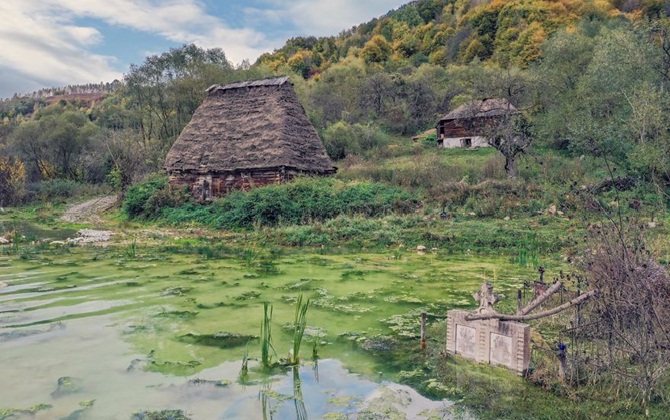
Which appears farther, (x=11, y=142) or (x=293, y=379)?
(x=11, y=142)

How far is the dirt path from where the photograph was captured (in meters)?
25.1

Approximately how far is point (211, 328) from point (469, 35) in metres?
84.4

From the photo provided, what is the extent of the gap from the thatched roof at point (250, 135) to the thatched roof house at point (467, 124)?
53.0 feet

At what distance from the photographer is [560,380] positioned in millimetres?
5156

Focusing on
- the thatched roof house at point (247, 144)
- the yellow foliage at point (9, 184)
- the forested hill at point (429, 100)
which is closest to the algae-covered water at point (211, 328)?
the forested hill at point (429, 100)

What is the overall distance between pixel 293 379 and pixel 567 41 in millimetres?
A: 39599

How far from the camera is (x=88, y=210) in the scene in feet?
95.7

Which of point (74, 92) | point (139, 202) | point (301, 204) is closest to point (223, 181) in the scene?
point (139, 202)

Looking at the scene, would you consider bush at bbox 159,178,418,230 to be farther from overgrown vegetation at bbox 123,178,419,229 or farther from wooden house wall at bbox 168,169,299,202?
wooden house wall at bbox 168,169,299,202

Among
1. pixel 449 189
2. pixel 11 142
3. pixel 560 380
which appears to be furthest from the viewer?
pixel 11 142

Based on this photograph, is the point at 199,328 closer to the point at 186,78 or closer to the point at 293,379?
the point at 293,379

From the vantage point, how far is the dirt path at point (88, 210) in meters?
25.1

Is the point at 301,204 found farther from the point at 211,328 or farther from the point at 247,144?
the point at 211,328

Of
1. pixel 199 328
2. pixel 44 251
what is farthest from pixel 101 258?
pixel 199 328
